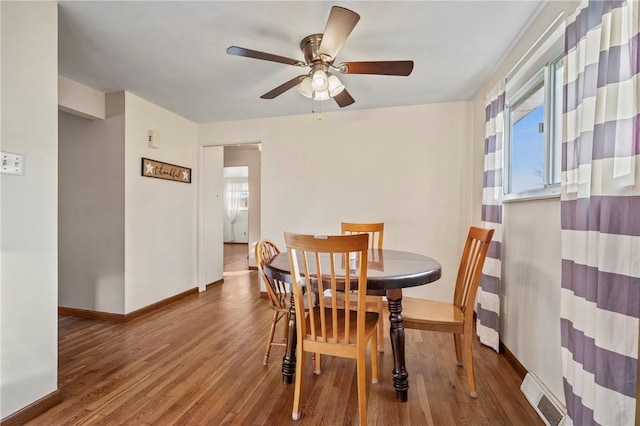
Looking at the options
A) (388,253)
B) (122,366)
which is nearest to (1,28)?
(122,366)

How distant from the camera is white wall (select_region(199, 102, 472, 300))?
10.7 ft

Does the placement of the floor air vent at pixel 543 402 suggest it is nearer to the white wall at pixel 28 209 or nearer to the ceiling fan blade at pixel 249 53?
the ceiling fan blade at pixel 249 53

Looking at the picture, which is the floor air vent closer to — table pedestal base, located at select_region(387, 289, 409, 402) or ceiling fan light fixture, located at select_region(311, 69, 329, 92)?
table pedestal base, located at select_region(387, 289, 409, 402)

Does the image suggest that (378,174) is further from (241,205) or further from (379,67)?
(241,205)

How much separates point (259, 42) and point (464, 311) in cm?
234

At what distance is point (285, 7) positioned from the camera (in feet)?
5.57

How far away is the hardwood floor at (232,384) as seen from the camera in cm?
156

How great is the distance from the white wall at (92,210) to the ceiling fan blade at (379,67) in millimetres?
2500

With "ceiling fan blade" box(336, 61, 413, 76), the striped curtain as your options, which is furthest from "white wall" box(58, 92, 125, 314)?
the striped curtain

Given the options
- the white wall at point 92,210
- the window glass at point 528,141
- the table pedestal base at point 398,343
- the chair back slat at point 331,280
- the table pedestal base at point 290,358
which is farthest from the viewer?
the white wall at point 92,210

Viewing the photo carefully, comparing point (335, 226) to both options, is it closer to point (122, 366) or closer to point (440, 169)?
point (440, 169)

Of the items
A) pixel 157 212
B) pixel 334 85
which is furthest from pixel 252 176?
pixel 334 85

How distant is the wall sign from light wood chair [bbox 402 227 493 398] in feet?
9.95

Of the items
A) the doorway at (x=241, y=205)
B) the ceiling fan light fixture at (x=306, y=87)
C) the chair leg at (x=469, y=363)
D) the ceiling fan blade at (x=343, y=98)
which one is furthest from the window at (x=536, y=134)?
the doorway at (x=241, y=205)
